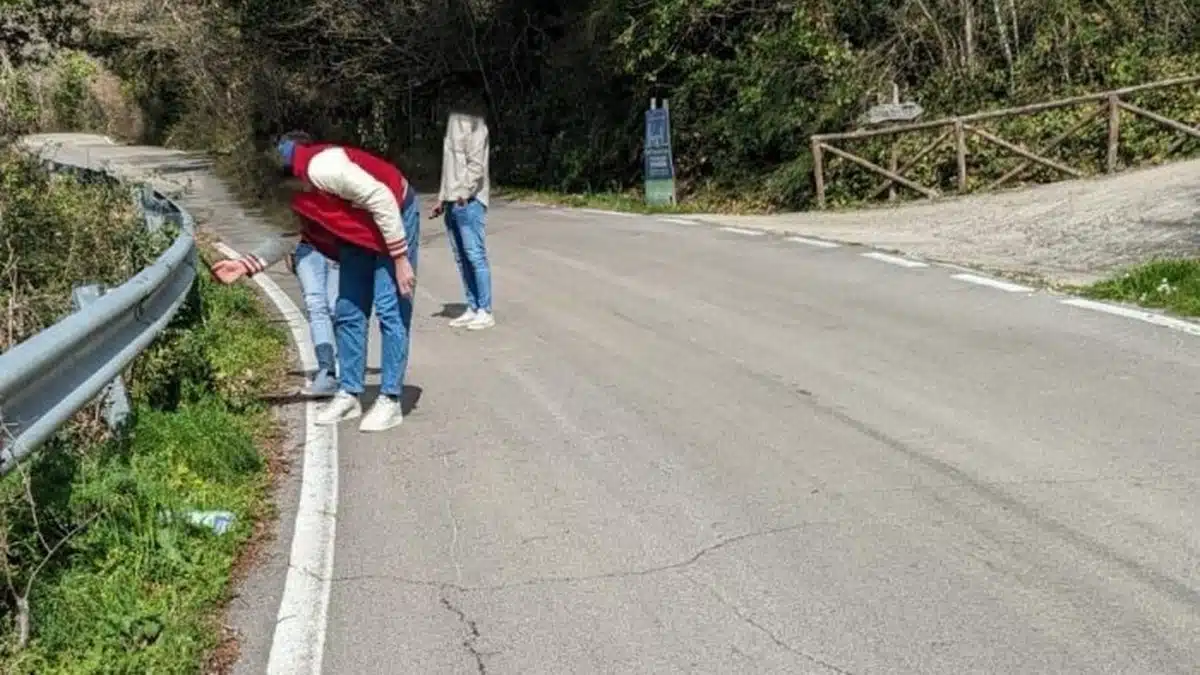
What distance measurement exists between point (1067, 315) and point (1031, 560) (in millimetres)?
5152

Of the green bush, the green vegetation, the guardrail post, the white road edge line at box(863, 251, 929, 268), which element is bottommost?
the white road edge line at box(863, 251, 929, 268)

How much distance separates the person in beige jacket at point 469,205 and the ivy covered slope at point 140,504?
1.57 m

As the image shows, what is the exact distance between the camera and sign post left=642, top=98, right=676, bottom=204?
2314 centimetres

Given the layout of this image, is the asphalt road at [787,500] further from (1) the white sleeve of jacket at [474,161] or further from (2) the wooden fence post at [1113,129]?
(2) the wooden fence post at [1113,129]

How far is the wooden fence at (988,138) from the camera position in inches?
773

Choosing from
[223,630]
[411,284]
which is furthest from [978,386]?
[223,630]

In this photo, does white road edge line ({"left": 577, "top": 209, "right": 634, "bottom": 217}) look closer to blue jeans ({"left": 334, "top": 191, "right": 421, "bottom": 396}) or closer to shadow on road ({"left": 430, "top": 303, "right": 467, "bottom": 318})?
shadow on road ({"left": 430, "top": 303, "right": 467, "bottom": 318})

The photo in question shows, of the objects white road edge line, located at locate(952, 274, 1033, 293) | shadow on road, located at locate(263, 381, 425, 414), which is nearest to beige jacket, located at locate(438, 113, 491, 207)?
shadow on road, located at locate(263, 381, 425, 414)

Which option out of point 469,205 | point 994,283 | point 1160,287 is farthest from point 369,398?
point 1160,287

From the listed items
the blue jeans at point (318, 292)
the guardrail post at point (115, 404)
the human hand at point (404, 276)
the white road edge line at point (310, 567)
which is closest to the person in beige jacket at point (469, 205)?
the blue jeans at point (318, 292)

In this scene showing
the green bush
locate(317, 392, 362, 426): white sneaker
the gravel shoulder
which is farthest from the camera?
the gravel shoulder

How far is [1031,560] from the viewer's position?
15.9ft

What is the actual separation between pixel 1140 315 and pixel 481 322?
484 cm

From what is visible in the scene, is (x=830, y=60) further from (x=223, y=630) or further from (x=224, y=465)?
(x=223, y=630)
